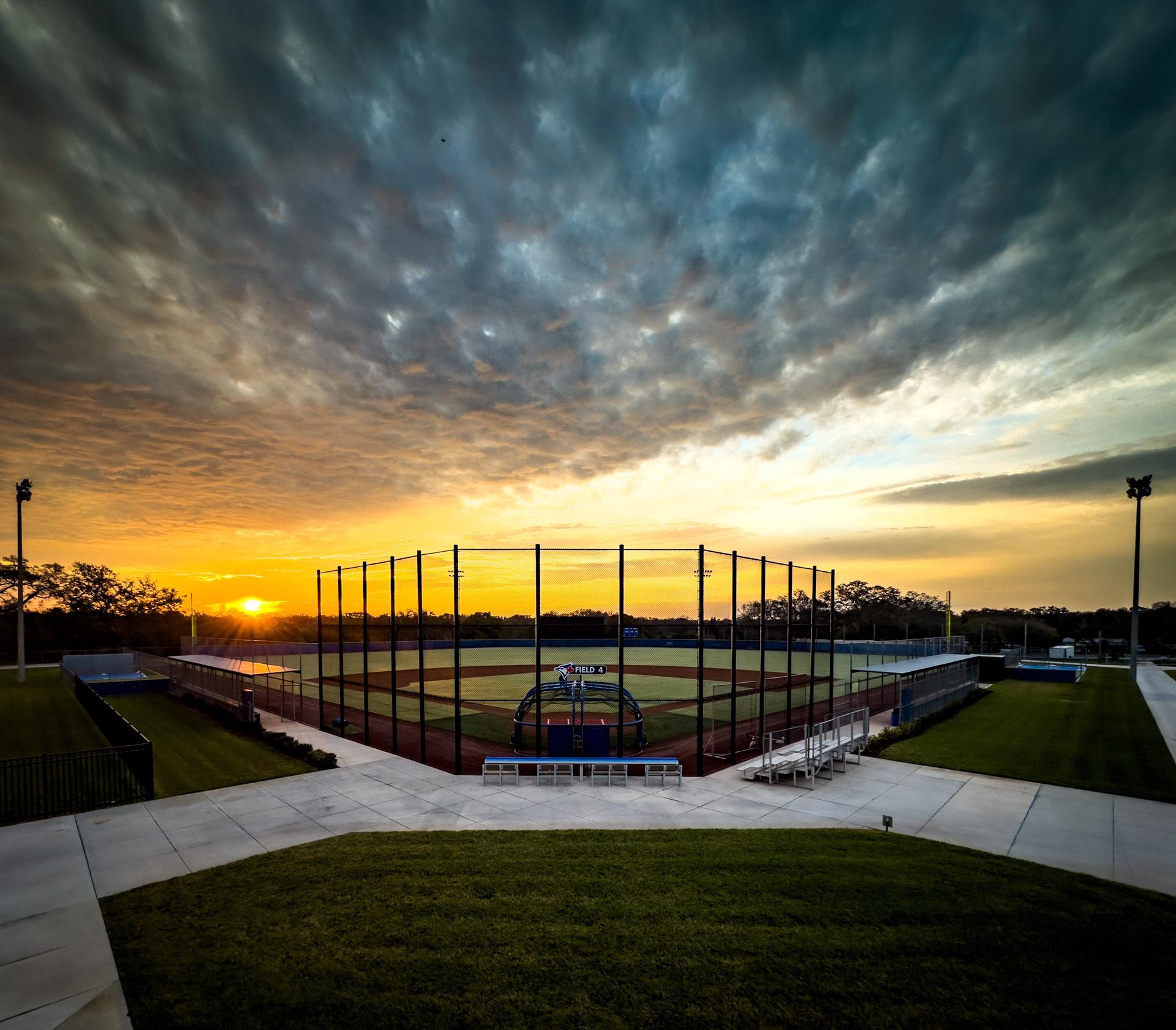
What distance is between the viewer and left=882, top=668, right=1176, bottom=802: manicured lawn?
16.2 metres

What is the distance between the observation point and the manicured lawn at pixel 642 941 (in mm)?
6395

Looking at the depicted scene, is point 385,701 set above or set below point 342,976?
below

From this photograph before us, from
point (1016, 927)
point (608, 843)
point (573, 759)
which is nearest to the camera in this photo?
point (1016, 927)

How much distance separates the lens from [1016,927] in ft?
26.2

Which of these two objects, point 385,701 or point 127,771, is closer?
point 127,771

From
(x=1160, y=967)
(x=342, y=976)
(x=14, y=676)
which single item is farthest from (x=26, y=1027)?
(x=14, y=676)

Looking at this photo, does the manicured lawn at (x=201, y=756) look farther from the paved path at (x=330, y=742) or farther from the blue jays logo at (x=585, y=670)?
the blue jays logo at (x=585, y=670)

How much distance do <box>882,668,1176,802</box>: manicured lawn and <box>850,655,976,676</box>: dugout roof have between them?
7.69 feet

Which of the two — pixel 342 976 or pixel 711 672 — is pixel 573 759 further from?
pixel 711 672

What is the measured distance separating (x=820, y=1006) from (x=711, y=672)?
1856 inches

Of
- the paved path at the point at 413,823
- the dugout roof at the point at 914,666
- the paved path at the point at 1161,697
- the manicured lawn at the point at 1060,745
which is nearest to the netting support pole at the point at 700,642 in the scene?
the paved path at the point at 413,823

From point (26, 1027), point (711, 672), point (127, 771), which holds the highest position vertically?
point (26, 1027)

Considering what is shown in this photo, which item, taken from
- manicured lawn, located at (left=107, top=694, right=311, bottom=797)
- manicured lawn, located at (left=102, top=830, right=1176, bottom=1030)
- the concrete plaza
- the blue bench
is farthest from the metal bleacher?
manicured lawn, located at (left=107, top=694, right=311, bottom=797)

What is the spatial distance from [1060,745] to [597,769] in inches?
650
